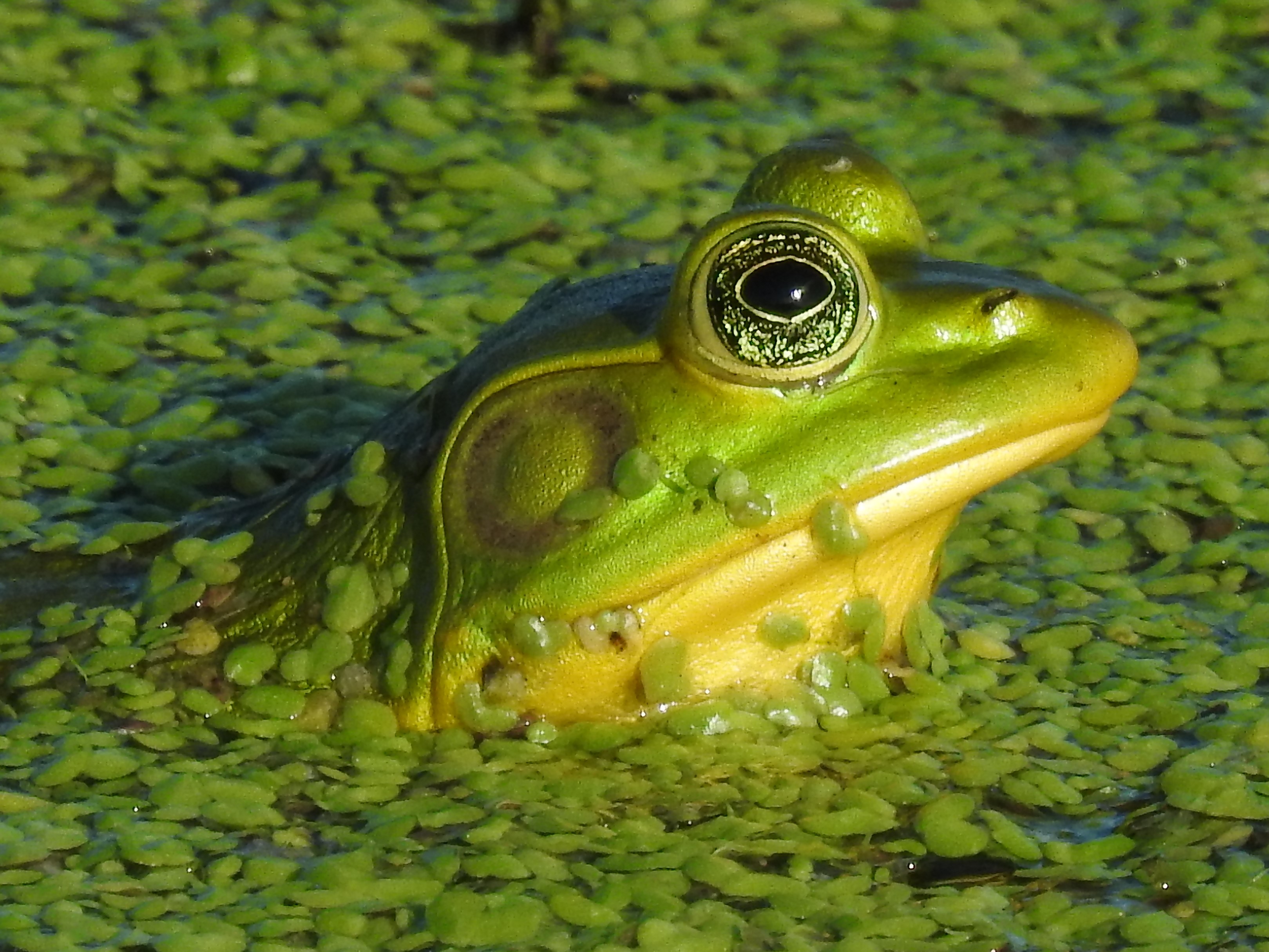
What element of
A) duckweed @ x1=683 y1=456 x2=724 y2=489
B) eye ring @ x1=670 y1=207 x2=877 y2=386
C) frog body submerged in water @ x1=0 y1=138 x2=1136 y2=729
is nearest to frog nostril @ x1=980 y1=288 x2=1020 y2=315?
frog body submerged in water @ x1=0 y1=138 x2=1136 y2=729

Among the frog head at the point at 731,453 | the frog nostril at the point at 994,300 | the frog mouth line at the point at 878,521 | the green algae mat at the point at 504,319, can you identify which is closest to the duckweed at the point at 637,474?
the frog head at the point at 731,453

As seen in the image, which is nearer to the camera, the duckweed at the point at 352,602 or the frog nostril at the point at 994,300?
the frog nostril at the point at 994,300

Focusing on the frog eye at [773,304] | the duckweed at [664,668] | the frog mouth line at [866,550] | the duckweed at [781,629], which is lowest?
the duckweed at [664,668]

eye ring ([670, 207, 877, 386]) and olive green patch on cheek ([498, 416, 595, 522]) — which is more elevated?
eye ring ([670, 207, 877, 386])

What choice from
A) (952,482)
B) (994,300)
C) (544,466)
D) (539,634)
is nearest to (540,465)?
(544,466)

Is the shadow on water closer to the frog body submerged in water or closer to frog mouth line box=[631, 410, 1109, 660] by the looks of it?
the frog body submerged in water

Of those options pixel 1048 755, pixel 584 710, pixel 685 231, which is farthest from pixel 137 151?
pixel 1048 755

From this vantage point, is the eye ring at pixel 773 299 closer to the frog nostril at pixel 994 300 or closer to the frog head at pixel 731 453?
the frog head at pixel 731 453

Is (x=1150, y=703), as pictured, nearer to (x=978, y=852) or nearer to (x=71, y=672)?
(x=978, y=852)
